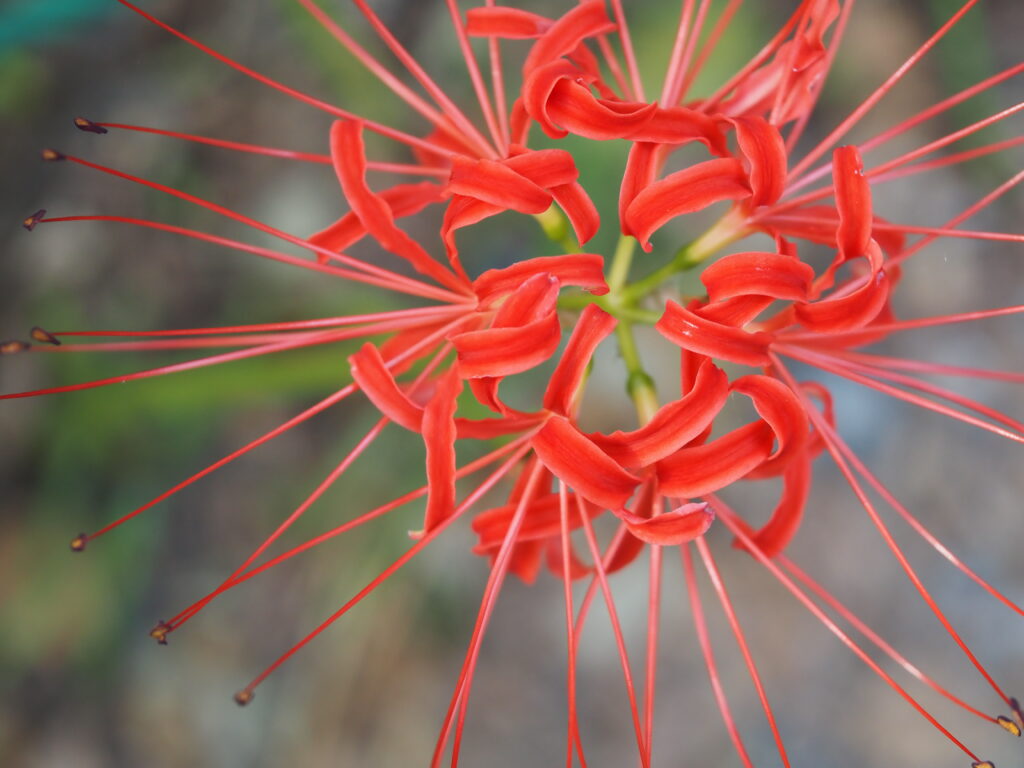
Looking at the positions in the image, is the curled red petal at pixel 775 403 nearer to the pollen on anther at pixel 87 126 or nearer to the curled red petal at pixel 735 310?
the curled red petal at pixel 735 310

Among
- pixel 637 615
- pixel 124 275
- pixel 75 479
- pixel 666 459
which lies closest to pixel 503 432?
pixel 666 459

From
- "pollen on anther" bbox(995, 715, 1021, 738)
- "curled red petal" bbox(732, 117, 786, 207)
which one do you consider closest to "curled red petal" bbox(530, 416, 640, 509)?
"curled red petal" bbox(732, 117, 786, 207)

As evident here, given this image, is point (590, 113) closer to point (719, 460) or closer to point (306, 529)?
point (719, 460)

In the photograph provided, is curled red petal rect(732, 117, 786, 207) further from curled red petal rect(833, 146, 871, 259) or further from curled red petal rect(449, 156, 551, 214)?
curled red petal rect(449, 156, 551, 214)

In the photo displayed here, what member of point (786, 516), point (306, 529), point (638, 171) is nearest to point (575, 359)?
point (638, 171)

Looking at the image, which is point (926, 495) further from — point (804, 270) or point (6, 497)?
point (6, 497)

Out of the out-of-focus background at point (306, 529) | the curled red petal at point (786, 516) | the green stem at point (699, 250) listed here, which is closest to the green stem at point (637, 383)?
the green stem at point (699, 250)

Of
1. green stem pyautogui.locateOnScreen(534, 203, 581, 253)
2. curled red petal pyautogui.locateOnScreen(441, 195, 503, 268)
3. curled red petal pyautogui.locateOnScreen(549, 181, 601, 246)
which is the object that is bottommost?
curled red petal pyautogui.locateOnScreen(441, 195, 503, 268)
